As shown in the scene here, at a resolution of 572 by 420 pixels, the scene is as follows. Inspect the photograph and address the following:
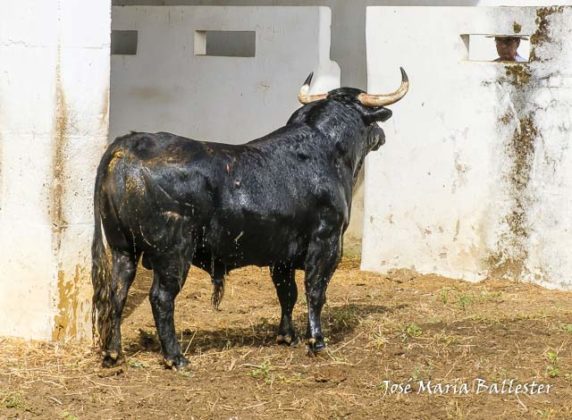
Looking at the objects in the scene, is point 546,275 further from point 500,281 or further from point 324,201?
point 324,201

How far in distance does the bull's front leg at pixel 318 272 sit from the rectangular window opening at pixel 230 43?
209 inches

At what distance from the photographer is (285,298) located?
868cm

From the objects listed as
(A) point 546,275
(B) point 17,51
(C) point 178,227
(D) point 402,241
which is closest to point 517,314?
(A) point 546,275

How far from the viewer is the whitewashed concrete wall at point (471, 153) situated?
10.7m

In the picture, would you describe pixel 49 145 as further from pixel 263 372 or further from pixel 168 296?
pixel 263 372

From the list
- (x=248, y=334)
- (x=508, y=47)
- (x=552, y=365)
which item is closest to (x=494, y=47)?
(x=508, y=47)

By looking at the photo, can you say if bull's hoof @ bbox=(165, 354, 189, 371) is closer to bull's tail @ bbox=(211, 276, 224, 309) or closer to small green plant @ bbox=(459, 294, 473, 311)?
bull's tail @ bbox=(211, 276, 224, 309)

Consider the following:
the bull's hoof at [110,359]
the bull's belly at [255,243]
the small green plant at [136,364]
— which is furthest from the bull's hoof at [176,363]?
the bull's belly at [255,243]

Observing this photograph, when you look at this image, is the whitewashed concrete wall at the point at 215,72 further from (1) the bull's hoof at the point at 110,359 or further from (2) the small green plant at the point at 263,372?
(1) the bull's hoof at the point at 110,359

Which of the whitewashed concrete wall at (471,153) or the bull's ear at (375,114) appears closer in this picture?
the bull's ear at (375,114)

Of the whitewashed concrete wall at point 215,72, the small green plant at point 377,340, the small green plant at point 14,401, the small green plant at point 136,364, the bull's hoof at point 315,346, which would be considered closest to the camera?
the small green plant at point 14,401

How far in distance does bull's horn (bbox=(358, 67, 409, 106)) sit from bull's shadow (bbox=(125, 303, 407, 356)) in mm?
1632

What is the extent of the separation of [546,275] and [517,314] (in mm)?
1237

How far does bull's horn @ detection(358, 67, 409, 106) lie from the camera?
8.60m
